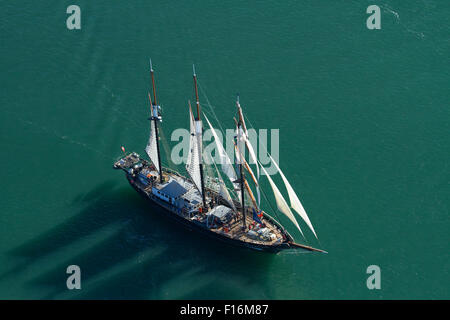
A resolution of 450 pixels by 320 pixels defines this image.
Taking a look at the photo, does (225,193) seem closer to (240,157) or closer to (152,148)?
(240,157)

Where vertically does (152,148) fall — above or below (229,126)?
below

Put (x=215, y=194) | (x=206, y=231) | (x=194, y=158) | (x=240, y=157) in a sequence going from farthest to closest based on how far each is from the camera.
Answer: (x=215, y=194) < (x=206, y=231) < (x=194, y=158) < (x=240, y=157)

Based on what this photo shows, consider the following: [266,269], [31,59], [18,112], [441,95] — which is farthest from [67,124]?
[441,95]

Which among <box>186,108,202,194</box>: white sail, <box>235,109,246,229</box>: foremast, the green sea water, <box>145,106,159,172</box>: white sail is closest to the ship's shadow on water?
the green sea water

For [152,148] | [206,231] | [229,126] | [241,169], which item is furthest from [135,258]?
[229,126]

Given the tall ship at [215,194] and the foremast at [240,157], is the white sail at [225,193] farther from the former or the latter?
the foremast at [240,157]

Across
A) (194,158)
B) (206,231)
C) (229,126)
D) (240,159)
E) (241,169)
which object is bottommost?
(206,231)

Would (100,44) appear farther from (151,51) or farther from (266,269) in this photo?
(266,269)
